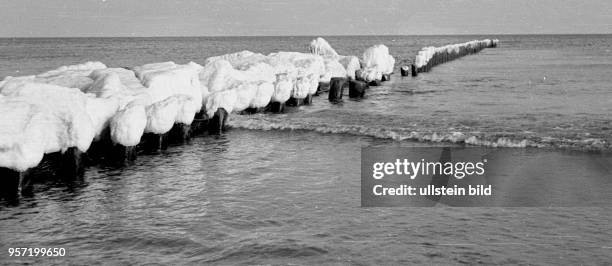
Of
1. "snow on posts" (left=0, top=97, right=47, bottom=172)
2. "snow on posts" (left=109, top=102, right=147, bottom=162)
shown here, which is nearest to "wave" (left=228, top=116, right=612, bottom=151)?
"snow on posts" (left=109, top=102, right=147, bottom=162)

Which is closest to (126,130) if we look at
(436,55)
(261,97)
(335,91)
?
→ (261,97)

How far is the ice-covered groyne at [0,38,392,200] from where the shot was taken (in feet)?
46.5

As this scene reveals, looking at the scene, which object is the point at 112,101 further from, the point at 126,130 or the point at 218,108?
the point at 218,108

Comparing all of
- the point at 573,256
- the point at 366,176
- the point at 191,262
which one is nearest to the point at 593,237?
the point at 573,256

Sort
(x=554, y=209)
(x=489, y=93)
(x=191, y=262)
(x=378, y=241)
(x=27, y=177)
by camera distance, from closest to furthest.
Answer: (x=191, y=262), (x=378, y=241), (x=554, y=209), (x=27, y=177), (x=489, y=93)

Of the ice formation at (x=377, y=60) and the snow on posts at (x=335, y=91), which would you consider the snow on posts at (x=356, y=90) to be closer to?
the snow on posts at (x=335, y=91)

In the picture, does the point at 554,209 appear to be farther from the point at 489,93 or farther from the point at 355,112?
the point at 489,93

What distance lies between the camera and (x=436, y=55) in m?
73.9

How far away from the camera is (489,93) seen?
125ft

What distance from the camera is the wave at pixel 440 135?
63.9ft

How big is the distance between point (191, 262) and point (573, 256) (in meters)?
6.21

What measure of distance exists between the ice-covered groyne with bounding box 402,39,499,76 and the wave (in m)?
34.4

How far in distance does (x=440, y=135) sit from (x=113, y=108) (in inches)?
433

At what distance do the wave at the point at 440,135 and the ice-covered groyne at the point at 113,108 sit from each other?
1803 mm
